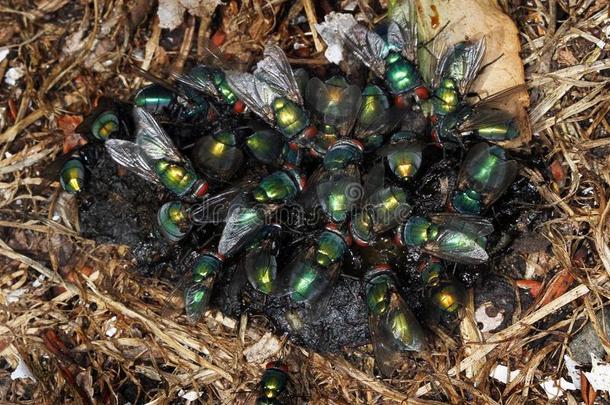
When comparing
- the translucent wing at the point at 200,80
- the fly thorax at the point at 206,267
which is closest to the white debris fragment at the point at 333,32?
the translucent wing at the point at 200,80

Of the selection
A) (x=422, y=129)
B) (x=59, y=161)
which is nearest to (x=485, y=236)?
(x=422, y=129)

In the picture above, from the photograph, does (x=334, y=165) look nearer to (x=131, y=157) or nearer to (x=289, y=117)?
(x=289, y=117)

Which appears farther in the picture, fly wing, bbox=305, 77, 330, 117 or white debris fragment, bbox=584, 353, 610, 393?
fly wing, bbox=305, 77, 330, 117

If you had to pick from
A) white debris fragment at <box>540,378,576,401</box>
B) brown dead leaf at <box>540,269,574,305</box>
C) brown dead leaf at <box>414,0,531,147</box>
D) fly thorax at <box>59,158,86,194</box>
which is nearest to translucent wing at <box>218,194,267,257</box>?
fly thorax at <box>59,158,86,194</box>

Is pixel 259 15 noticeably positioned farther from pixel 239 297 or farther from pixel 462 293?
pixel 462 293

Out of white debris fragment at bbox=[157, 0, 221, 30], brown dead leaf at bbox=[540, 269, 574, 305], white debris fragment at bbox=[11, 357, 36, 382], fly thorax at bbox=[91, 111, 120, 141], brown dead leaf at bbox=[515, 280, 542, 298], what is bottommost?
white debris fragment at bbox=[11, 357, 36, 382]

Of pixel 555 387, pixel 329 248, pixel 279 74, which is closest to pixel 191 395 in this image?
pixel 329 248

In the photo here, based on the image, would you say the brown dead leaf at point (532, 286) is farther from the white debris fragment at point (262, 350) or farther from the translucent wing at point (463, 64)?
the white debris fragment at point (262, 350)

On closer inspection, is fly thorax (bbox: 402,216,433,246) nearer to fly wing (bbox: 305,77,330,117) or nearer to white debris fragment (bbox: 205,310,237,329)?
fly wing (bbox: 305,77,330,117)
